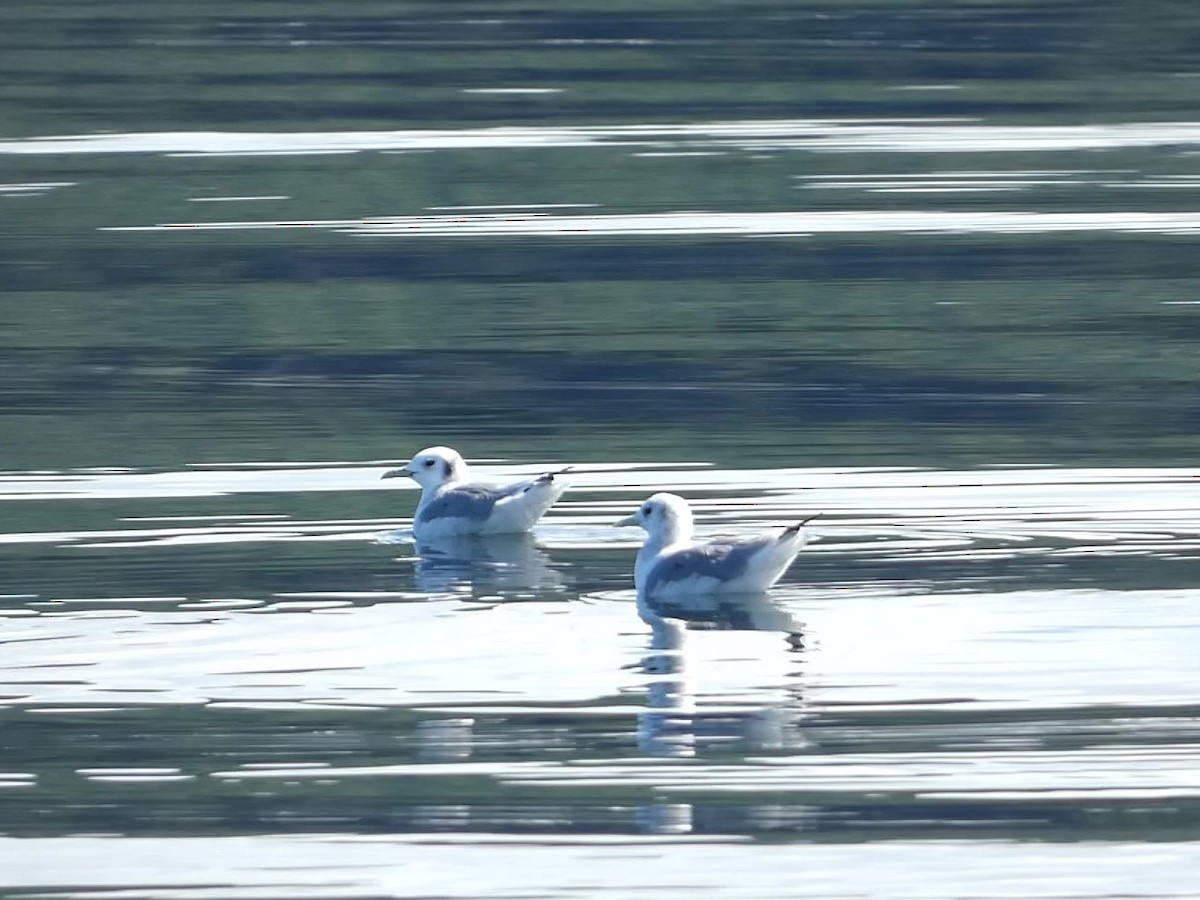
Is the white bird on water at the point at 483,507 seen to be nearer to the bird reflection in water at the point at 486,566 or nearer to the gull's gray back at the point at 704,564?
the bird reflection in water at the point at 486,566

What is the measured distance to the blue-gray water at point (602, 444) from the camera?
7.67 metres

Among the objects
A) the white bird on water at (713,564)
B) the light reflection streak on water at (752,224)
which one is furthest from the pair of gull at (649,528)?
the light reflection streak on water at (752,224)

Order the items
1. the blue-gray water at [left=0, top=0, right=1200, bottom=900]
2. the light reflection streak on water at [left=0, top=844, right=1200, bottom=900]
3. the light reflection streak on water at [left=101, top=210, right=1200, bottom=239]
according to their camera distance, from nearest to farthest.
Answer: the light reflection streak on water at [left=0, top=844, right=1200, bottom=900]
the blue-gray water at [left=0, top=0, right=1200, bottom=900]
the light reflection streak on water at [left=101, top=210, right=1200, bottom=239]

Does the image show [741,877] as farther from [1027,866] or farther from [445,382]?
[445,382]

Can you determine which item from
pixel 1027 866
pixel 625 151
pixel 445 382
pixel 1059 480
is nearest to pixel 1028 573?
pixel 1059 480

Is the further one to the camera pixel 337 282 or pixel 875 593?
pixel 337 282

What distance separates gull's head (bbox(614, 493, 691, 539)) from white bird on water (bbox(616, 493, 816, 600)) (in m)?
0.04

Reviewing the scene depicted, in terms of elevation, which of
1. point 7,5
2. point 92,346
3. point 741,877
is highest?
point 7,5

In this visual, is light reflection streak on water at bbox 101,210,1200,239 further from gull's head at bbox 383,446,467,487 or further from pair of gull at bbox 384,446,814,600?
pair of gull at bbox 384,446,814,600

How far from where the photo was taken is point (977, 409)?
44.2ft

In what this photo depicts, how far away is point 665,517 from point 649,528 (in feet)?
0.27

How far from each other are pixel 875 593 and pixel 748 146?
11.2 m

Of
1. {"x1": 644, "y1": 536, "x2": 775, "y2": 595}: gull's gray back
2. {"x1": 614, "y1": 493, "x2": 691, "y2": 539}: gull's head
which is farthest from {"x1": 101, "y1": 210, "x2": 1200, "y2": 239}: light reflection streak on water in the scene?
{"x1": 644, "y1": 536, "x2": 775, "y2": 595}: gull's gray back

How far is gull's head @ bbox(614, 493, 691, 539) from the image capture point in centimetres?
1048
